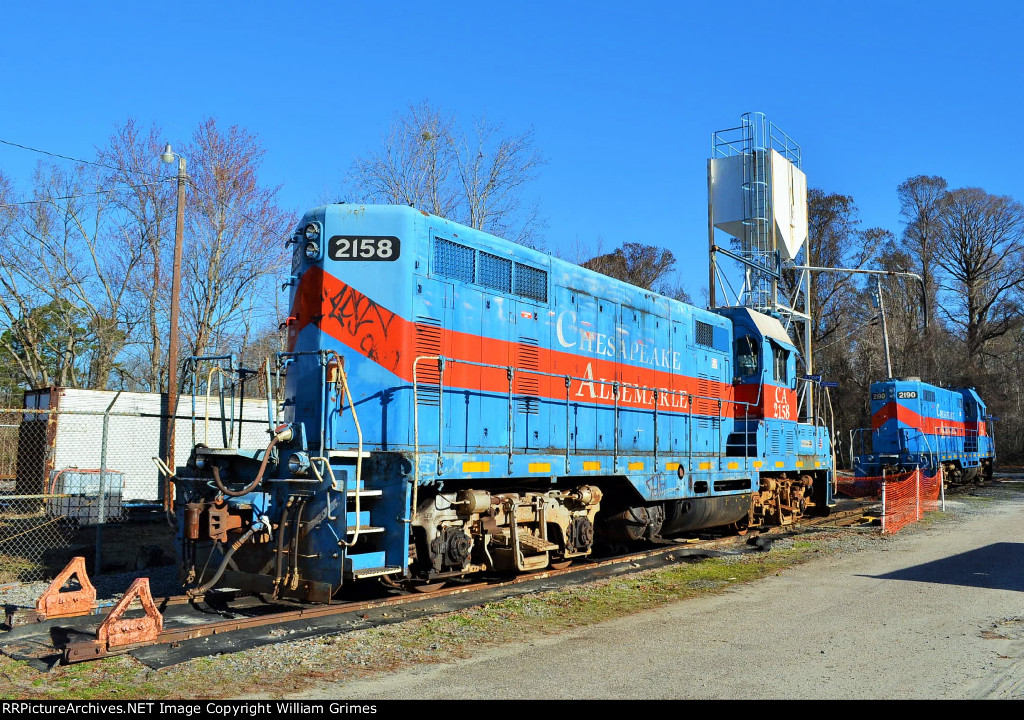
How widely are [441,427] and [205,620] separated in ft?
9.60

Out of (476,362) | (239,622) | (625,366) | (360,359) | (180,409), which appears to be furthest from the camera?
(180,409)

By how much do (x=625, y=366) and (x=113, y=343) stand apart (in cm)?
2291

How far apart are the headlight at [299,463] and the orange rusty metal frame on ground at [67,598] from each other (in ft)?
6.69

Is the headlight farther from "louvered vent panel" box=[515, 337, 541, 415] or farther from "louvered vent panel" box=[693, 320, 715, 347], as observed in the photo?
"louvered vent panel" box=[693, 320, 715, 347]

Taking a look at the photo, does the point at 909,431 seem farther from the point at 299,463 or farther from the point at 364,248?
the point at 299,463

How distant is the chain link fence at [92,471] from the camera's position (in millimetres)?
13297

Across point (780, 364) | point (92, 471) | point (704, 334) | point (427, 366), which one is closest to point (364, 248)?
point (427, 366)

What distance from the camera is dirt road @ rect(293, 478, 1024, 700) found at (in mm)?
5492

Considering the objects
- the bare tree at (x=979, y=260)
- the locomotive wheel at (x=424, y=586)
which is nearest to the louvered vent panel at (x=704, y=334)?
the locomotive wheel at (x=424, y=586)

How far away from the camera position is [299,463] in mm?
7723

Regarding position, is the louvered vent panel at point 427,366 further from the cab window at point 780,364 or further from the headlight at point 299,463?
the cab window at point 780,364

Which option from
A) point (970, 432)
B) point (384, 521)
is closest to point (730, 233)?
point (970, 432)
